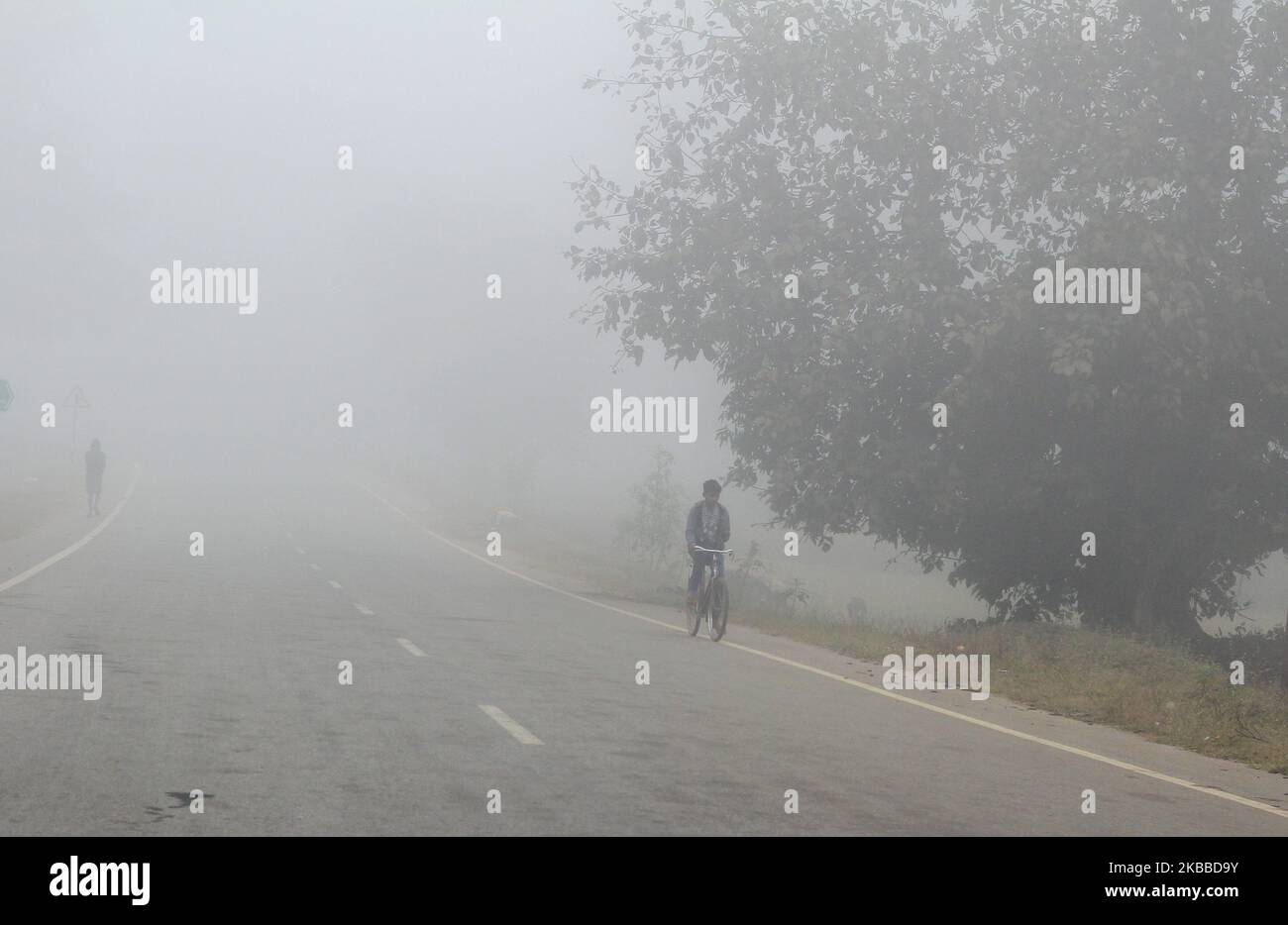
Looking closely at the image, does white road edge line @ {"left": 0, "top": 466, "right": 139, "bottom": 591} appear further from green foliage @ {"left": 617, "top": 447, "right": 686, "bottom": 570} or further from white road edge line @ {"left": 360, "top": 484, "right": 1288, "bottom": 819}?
green foliage @ {"left": 617, "top": 447, "right": 686, "bottom": 570}

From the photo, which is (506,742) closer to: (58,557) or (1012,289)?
(1012,289)

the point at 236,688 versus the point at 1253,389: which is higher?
the point at 1253,389

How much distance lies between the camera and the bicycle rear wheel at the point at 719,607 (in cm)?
1994

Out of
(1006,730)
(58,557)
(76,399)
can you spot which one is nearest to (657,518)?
(76,399)

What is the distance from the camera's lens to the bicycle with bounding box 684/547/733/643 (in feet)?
65.5

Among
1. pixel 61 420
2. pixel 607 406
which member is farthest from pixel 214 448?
pixel 61 420

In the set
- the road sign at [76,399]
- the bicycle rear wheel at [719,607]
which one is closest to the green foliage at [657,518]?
the road sign at [76,399]

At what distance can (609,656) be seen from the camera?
1691 cm

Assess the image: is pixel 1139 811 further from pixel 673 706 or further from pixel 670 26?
pixel 670 26

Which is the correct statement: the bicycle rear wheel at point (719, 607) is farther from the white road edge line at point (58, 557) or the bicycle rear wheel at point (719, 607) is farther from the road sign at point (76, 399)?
the road sign at point (76, 399)

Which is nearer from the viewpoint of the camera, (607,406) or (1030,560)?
(1030,560)

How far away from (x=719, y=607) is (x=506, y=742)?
31.7 feet

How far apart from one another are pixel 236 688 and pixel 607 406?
10855 centimetres

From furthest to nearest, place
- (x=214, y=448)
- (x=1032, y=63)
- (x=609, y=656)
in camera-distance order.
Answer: (x=214, y=448)
(x=1032, y=63)
(x=609, y=656)
